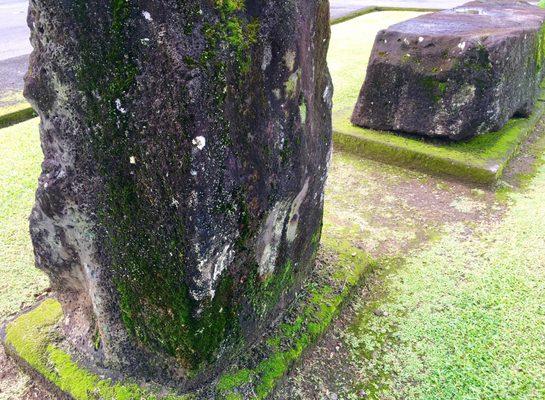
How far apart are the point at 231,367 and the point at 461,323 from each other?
1.11m

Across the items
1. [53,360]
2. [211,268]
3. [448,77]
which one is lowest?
[53,360]

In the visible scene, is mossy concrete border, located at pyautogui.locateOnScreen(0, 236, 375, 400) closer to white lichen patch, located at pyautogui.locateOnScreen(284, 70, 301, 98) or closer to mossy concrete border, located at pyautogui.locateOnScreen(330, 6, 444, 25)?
white lichen patch, located at pyautogui.locateOnScreen(284, 70, 301, 98)

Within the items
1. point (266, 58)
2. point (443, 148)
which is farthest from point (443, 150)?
point (266, 58)

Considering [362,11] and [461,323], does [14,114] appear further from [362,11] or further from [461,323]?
[362,11]

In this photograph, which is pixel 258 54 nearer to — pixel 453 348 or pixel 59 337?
pixel 59 337

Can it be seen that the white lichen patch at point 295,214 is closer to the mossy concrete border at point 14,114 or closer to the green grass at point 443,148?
the green grass at point 443,148

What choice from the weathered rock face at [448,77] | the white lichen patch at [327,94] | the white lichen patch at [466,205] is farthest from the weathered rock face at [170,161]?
the weathered rock face at [448,77]

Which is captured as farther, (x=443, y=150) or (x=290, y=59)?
(x=443, y=150)

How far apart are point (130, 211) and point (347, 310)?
4.12ft

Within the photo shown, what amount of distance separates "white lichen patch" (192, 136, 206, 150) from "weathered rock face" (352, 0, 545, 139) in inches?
112

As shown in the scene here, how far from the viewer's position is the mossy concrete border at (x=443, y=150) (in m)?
3.56

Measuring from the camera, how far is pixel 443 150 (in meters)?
3.76

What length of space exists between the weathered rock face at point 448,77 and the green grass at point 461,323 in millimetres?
1100

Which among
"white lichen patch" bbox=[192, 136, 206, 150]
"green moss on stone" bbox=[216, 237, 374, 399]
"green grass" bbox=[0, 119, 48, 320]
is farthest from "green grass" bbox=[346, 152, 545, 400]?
"green grass" bbox=[0, 119, 48, 320]
